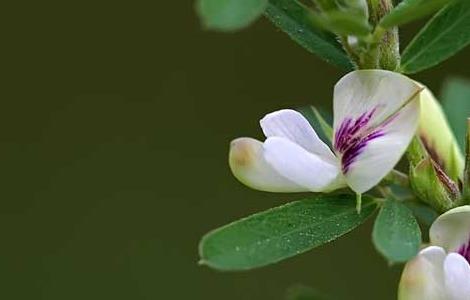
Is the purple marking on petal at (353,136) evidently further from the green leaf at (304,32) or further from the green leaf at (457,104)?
the green leaf at (457,104)

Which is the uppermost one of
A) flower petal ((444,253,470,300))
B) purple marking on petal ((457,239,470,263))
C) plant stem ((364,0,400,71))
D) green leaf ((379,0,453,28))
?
green leaf ((379,0,453,28))

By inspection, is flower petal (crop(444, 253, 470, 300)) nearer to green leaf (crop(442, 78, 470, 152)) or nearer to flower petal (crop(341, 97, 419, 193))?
flower petal (crop(341, 97, 419, 193))

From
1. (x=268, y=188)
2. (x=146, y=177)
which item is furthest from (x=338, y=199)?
(x=146, y=177)

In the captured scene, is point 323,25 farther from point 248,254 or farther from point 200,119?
point 200,119

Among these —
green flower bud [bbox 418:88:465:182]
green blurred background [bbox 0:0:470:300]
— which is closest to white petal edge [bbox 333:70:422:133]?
green flower bud [bbox 418:88:465:182]

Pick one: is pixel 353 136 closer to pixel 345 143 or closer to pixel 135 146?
pixel 345 143

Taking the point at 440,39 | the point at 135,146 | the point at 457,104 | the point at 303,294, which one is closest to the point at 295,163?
the point at 440,39

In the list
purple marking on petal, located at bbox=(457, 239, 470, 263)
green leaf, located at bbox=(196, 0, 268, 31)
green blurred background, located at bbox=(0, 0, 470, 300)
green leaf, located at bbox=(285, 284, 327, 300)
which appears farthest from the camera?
green blurred background, located at bbox=(0, 0, 470, 300)
